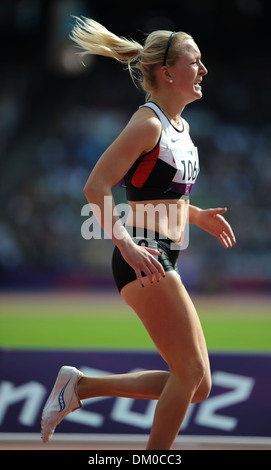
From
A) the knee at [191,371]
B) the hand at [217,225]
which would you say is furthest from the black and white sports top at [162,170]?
the knee at [191,371]

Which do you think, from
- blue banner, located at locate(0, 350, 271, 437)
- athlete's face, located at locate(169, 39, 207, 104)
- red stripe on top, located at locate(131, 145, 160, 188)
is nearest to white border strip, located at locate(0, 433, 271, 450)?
blue banner, located at locate(0, 350, 271, 437)

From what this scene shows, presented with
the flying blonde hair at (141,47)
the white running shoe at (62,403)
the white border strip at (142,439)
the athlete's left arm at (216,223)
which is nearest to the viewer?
the flying blonde hair at (141,47)

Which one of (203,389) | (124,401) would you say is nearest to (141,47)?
(203,389)

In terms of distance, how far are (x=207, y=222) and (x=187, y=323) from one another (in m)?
0.81

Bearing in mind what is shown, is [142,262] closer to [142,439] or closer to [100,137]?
[142,439]

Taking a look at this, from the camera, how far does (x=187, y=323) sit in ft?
9.75

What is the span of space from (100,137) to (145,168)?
668 inches

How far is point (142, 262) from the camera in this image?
9.36 ft

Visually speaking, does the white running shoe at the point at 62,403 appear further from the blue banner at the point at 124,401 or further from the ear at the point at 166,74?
the ear at the point at 166,74

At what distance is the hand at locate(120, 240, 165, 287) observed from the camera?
285cm

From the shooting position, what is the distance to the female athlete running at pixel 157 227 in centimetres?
296

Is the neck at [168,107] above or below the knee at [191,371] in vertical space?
above

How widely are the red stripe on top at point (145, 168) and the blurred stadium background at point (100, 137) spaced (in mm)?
9848
